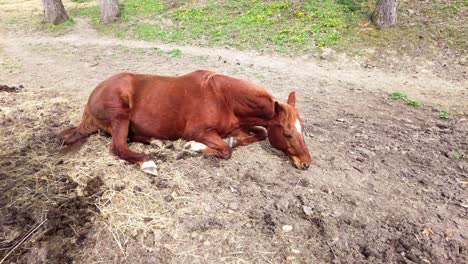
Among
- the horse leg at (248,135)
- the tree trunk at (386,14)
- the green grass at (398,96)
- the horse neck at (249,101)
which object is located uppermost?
the tree trunk at (386,14)

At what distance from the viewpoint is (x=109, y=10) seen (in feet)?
44.7

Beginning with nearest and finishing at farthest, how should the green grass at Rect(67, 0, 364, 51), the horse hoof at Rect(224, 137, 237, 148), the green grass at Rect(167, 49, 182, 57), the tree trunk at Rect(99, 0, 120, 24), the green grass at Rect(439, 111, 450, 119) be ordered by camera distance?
the horse hoof at Rect(224, 137, 237, 148)
the green grass at Rect(439, 111, 450, 119)
the green grass at Rect(167, 49, 182, 57)
the green grass at Rect(67, 0, 364, 51)
the tree trunk at Rect(99, 0, 120, 24)

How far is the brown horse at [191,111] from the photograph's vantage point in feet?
15.2

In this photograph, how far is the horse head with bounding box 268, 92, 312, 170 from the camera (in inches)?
175

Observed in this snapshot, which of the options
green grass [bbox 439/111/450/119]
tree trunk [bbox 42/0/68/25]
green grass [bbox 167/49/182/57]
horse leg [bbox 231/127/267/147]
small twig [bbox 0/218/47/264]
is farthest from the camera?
tree trunk [bbox 42/0/68/25]

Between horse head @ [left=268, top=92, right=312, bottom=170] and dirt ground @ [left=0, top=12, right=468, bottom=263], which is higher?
horse head @ [left=268, top=92, right=312, bottom=170]

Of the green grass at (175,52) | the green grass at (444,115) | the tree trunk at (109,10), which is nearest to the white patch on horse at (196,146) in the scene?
the green grass at (444,115)

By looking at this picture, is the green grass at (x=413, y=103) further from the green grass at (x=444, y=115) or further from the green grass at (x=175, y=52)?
the green grass at (x=175, y=52)

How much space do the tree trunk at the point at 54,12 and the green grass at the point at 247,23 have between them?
145cm

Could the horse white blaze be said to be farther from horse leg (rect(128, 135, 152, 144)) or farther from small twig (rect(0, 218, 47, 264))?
small twig (rect(0, 218, 47, 264))

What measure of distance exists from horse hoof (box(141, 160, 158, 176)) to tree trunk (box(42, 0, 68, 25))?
13054 mm

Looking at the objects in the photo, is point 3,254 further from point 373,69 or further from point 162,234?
point 373,69

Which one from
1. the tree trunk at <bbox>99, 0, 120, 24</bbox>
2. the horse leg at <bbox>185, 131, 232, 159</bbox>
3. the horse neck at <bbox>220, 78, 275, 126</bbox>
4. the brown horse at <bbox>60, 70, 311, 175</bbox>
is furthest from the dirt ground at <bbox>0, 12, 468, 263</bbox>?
the tree trunk at <bbox>99, 0, 120, 24</bbox>

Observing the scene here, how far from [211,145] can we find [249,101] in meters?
0.79
